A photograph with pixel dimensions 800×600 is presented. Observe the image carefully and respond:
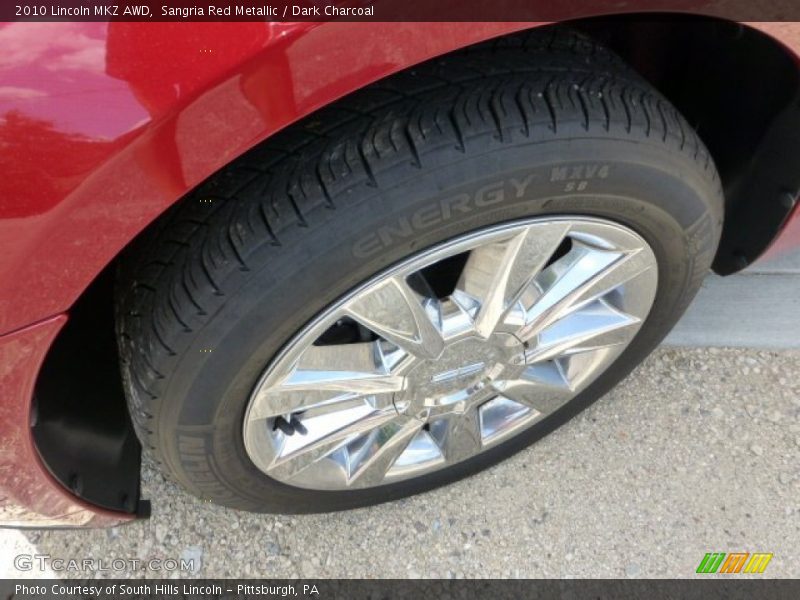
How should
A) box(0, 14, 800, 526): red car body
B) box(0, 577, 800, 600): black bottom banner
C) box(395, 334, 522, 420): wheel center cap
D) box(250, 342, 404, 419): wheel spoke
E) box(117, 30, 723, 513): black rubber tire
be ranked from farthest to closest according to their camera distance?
box(0, 577, 800, 600): black bottom banner → box(395, 334, 522, 420): wheel center cap → box(250, 342, 404, 419): wheel spoke → box(117, 30, 723, 513): black rubber tire → box(0, 14, 800, 526): red car body

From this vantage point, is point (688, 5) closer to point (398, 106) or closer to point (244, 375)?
point (398, 106)

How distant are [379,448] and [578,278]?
599mm

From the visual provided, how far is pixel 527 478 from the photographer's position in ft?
6.80

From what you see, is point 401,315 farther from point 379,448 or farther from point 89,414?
point 89,414

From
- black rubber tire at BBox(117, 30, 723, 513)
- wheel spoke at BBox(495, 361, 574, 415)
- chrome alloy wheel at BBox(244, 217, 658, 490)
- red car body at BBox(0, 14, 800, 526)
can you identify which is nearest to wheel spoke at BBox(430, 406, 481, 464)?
chrome alloy wheel at BBox(244, 217, 658, 490)

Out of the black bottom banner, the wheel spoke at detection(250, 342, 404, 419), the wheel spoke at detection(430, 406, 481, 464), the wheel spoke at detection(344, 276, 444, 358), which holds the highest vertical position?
the wheel spoke at detection(344, 276, 444, 358)

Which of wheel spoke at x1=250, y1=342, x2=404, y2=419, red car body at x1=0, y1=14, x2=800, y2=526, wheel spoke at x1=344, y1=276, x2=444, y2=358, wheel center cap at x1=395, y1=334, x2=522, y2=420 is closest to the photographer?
red car body at x1=0, y1=14, x2=800, y2=526

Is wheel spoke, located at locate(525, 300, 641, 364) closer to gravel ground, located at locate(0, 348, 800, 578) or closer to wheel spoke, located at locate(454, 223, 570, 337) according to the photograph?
wheel spoke, located at locate(454, 223, 570, 337)

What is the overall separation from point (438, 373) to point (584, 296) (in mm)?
351

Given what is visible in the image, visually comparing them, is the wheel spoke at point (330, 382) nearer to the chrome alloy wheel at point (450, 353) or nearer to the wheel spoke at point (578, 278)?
the chrome alloy wheel at point (450, 353)

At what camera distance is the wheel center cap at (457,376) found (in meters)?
1.54

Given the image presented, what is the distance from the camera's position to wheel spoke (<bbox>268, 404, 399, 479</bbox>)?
1597 millimetres

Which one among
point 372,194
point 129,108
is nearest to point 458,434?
point 372,194

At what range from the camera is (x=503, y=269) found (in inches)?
55.6
